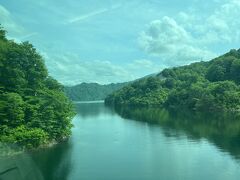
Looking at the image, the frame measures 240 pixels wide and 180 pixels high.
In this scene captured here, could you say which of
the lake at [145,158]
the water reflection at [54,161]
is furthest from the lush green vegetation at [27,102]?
the lake at [145,158]

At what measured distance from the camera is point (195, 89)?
117 meters

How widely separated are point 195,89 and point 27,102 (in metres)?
84.0

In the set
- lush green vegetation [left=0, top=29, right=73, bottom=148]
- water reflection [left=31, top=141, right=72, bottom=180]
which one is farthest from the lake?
lush green vegetation [left=0, top=29, right=73, bottom=148]

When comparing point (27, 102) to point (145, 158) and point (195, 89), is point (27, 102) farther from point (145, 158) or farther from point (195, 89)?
point (195, 89)

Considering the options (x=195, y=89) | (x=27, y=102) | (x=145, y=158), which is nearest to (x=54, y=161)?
(x=145, y=158)

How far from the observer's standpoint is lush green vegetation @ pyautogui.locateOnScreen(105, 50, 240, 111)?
102625 millimetres

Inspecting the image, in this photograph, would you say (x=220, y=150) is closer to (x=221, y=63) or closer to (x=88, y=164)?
(x=88, y=164)

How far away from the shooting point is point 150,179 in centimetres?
2712

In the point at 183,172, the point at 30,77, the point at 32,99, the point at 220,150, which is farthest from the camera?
the point at 30,77

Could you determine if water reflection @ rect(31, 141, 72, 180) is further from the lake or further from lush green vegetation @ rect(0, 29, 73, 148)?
lush green vegetation @ rect(0, 29, 73, 148)

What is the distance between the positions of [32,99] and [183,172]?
2079 centimetres

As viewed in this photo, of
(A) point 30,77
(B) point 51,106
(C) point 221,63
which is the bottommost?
(B) point 51,106

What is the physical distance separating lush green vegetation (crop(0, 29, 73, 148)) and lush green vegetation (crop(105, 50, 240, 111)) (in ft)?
212

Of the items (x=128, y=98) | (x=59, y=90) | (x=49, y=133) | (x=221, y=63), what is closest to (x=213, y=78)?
(x=221, y=63)
